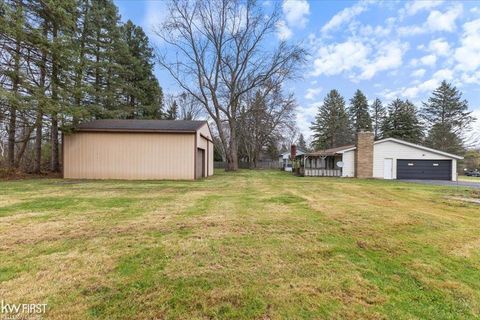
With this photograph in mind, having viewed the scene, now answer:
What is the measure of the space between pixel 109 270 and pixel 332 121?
45281 mm

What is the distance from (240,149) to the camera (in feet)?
141

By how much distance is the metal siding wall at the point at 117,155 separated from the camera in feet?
48.0

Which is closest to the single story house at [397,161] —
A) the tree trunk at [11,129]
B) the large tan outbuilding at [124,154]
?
the large tan outbuilding at [124,154]

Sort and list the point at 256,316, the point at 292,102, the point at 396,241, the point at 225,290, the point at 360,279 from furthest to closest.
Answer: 1. the point at 292,102
2. the point at 396,241
3. the point at 360,279
4. the point at 225,290
5. the point at 256,316

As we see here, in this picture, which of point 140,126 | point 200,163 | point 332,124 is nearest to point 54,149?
point 140,126

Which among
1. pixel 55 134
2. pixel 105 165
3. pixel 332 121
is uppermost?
pixel 332 121

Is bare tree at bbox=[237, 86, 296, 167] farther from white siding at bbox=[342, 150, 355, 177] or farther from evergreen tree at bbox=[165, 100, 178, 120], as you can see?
white siding at bbox=[342, 150, 355, 177]

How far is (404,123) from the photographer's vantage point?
37719 mm

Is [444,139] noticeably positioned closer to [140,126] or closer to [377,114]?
[377,114]

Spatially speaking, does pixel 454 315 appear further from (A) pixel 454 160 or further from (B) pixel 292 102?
(B) pixel 292 102

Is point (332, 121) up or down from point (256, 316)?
up

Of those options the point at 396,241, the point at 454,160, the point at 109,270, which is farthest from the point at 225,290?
the point at 454,160

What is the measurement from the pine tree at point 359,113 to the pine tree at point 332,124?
1.22 m

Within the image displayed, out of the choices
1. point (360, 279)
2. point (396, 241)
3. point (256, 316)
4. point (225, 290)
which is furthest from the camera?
point (396, 241)
